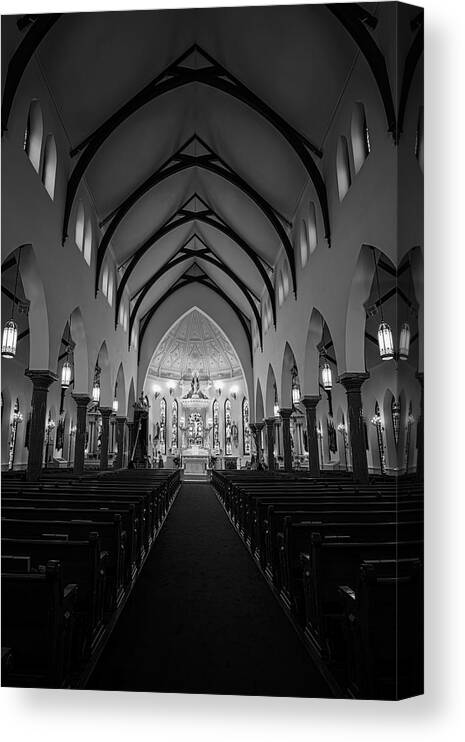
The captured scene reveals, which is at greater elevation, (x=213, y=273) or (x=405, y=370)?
(x=213, y=273)

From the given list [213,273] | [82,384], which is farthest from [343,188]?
[213,273]

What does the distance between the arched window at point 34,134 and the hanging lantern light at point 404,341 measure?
9.77 metres

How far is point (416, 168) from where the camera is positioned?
5.65 m

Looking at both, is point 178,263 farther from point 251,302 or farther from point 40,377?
point 40,377

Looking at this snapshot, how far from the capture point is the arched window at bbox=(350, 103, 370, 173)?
1194 cm

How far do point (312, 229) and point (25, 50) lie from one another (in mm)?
12751

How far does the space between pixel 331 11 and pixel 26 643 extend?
7834mm

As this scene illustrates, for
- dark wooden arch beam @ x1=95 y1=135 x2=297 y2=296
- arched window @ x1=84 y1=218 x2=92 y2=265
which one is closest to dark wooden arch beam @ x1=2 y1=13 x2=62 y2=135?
arched window @ x1=84 y1=218 x2=92 y2=265

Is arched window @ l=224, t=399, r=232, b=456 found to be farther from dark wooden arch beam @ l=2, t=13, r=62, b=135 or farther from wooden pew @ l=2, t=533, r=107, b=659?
wooden pew @ l=2, t=533, r=107, b=659

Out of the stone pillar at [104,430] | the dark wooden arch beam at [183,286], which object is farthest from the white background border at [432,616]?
the dark wooden arch beam at [183,286]

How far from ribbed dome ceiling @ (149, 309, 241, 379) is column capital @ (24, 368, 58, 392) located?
26198mm

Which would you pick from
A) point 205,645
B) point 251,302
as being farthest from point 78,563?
point 251,302

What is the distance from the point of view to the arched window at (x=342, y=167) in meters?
13.8

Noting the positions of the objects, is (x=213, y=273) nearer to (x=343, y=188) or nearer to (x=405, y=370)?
(x=343, y=188)
